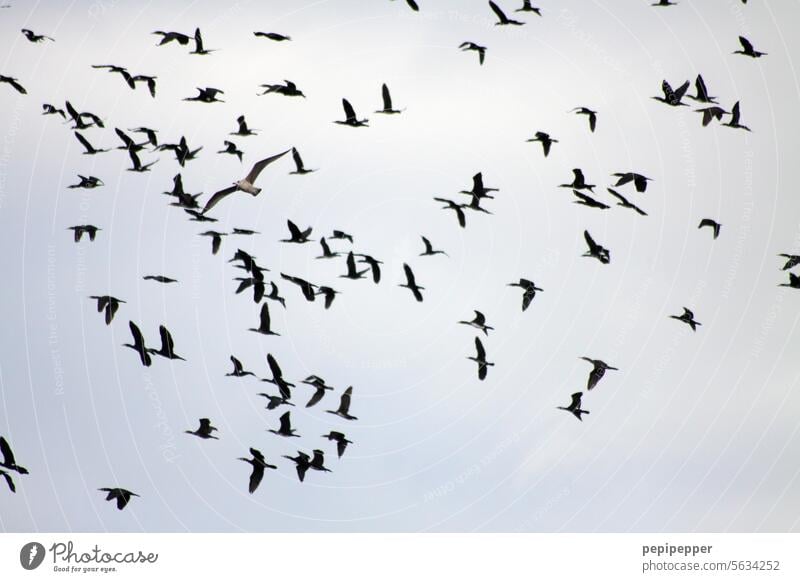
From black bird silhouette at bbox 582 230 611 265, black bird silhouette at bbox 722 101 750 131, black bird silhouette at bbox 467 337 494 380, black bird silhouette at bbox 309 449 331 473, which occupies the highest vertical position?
black bird silhouette at bbox 722 101 750 131

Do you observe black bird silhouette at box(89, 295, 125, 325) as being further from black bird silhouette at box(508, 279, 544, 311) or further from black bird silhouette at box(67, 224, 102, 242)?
black bird silhouette at box(508, 279, 544, 311)

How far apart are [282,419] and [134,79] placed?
16620 mm

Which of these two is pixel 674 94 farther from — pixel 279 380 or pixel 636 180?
pixel 279 380

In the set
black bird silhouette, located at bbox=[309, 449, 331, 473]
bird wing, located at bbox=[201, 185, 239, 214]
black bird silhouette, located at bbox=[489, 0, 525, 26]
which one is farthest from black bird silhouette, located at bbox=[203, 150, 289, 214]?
black bird silhouette, located at bbox=[309, 449, 331, 473]

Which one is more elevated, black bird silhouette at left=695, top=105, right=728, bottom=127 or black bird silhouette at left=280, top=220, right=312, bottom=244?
black bird silhouette at left=695, top=105, right=728, bottom=127

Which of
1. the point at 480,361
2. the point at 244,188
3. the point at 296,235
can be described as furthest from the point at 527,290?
the point at 244,188

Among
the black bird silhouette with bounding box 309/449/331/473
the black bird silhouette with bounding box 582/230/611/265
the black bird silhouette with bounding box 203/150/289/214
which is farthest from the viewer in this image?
the black bird silhouette with bounding box 309/449/331/473

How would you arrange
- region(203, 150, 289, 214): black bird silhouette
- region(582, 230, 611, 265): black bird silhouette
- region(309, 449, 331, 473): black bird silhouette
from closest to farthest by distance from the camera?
1. region(203, 150, 289, 214): black bird silhouette
2. region(582, 230, 611, 265): black bird silhouette
3. region(309, 449, 331, 473): black bird silhouette

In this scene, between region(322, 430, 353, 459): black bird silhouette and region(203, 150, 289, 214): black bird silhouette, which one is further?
region(322, 430, 353, 459): black bird silhouette

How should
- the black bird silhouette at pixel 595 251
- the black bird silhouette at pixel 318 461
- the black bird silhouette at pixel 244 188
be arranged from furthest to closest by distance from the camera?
the black bird silhouette at pixel 318 461
the black bird silhouette at pixel 595 251
the black bird silhouette at pixel 244 188

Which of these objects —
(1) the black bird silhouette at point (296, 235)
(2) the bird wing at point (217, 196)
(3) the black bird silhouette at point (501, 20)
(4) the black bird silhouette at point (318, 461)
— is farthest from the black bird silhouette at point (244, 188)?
(4) the black bird silhouette at point (318, 461)

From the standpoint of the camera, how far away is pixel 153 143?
3159 inches

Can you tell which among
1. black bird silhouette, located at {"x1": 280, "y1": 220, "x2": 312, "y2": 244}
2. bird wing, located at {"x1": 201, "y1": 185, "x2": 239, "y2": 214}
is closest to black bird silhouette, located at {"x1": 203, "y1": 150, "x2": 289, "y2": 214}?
bird wing, located at {"x1": 201, "y1": 185, "x2": 239, "y2": 214}

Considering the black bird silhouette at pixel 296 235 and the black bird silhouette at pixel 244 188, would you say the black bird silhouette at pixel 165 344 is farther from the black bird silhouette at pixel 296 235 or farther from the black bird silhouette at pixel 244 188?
the black bird silhouette at pixel 244 188
